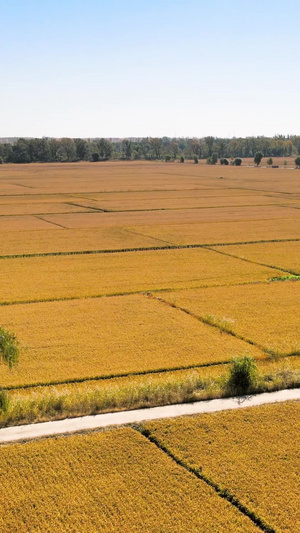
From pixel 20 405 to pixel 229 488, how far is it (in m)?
8.36

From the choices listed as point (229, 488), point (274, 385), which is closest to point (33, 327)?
point (274, 385)

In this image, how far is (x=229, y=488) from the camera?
17250mm

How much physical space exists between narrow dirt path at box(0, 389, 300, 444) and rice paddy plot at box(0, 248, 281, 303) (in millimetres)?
17547

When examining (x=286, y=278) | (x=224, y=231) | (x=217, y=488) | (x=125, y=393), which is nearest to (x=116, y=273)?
(x=286, y=278)

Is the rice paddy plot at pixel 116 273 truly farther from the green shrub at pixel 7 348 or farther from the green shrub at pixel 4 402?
the green shrub at pixel 7 348

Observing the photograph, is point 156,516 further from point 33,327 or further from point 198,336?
point 33,327

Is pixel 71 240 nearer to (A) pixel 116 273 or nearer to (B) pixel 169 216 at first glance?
(A) pixel 116 273

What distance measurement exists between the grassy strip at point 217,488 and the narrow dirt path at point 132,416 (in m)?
1.20

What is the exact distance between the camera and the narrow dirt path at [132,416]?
20734 millimetres

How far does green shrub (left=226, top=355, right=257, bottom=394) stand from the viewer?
23.9 meters

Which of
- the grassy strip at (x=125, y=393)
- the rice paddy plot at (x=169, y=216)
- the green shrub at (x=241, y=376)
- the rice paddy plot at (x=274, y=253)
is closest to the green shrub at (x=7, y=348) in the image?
the grassy strip at (x=125, y=393)

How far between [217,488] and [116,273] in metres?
30.1

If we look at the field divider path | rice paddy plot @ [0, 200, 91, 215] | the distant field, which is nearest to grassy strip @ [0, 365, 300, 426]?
the distant field

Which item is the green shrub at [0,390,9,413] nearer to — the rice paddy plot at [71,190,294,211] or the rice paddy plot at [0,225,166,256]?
the rice paddy plot at [0,225,166,256]
